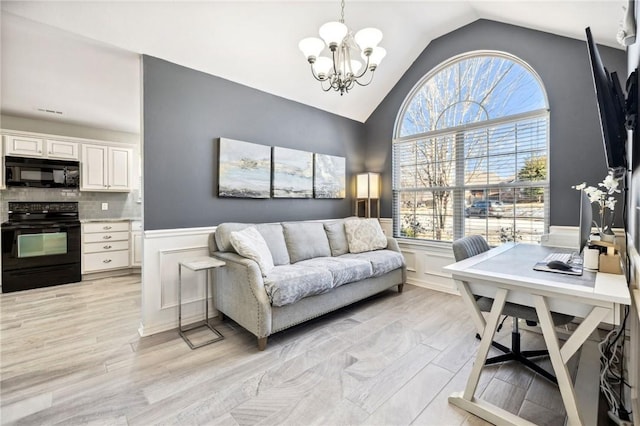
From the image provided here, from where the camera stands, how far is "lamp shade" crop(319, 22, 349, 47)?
6.74ft

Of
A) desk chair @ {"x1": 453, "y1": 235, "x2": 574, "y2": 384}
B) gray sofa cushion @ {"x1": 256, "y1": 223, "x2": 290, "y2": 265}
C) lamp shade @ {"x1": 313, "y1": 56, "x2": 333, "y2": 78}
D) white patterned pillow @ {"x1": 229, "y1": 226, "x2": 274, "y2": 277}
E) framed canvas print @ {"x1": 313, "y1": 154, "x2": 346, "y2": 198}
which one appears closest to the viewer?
desk chair @ {"x1": 453, "y1": 235, "x2": 574, "y2": 384}

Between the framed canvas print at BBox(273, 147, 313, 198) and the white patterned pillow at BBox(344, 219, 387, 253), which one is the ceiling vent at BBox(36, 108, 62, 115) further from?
the white patterned pillow at BBox(344, 219, 387, 253)

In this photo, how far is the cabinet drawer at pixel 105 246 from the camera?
4.41 meters

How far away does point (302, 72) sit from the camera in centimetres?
348

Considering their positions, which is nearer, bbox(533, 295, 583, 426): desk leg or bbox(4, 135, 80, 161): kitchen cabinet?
bbox(533, 295, 583, 426): desk leg

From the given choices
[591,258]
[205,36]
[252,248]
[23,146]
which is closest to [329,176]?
[252,248]

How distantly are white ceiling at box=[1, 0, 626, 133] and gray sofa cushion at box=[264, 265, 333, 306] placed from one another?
7.37 feet

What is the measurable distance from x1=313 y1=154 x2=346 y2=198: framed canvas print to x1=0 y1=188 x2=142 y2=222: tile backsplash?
3.18m

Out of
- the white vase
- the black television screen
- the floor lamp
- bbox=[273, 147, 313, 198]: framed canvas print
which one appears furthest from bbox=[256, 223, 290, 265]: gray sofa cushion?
the black television screen

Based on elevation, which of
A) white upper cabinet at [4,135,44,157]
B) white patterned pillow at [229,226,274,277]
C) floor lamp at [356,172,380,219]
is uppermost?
white upper cabinet at [4,135,44,157]

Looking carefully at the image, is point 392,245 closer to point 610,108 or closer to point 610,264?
point 610,264

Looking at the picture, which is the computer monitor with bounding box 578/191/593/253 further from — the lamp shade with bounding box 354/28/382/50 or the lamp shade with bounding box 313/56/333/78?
the lamp shade with bounding box 313/56/333/78

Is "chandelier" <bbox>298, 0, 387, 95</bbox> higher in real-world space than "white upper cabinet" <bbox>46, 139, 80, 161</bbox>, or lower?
higher

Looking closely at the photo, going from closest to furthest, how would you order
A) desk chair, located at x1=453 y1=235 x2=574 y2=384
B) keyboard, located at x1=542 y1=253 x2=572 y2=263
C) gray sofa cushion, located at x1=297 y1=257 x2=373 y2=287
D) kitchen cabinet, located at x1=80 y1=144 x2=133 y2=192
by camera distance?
desk chair, located at x1=453 y1=235 x2=574 y2=384, keyboard, located at x1=542 y1=253 x2=572 y2=263, gray sofa cushion, located at x1=297 y1=257 x2=373 y2=287, kitchen cabinet, located at x1=80 y1=144 x2=133 y2=192
